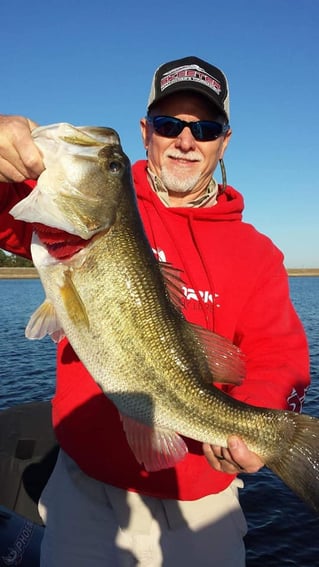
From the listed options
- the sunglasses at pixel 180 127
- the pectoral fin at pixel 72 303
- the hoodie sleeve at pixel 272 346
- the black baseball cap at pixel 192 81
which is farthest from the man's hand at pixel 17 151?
the hoodie sleeve at pixel 272 346

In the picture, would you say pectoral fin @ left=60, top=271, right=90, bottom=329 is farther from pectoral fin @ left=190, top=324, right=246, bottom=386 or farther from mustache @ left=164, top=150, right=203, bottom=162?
mustache @ left=164, top=150, right=203, bottom=162

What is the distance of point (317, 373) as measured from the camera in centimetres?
1808

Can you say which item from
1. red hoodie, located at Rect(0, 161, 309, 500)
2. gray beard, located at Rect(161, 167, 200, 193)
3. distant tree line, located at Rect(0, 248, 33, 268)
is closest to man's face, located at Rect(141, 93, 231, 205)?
gray beard, located at Rect(161, 167, 200, 193)

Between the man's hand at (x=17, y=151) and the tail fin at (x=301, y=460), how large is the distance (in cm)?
235

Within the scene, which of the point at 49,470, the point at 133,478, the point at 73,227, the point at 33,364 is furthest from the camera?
the point at 33,364

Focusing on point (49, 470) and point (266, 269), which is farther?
point (49, 470)

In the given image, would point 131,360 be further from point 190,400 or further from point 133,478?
point 133,478

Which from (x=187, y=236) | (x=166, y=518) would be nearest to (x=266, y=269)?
(x=187, y=236)

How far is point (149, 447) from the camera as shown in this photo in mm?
3158

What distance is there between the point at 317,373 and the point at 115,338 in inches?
657

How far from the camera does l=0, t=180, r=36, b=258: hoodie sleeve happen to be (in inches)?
131

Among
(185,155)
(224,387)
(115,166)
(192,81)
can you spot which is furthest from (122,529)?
(192,81)

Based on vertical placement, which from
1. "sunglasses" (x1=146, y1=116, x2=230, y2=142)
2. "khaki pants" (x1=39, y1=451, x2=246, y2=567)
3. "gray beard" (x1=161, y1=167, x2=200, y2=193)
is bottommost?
"khaki pants" (x1=39, y1=451, x2=246, y2=567)

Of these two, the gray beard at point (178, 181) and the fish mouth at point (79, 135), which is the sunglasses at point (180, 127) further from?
the fish mouth at point (79, 135)
